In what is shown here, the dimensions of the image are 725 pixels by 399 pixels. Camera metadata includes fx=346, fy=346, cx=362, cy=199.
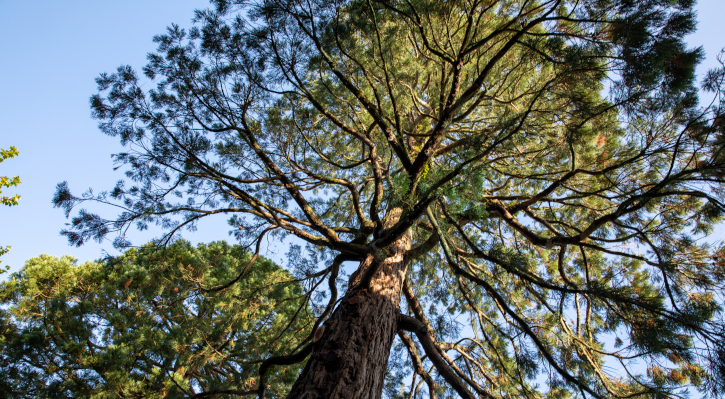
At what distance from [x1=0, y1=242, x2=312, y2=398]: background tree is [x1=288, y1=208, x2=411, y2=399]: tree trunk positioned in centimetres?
120

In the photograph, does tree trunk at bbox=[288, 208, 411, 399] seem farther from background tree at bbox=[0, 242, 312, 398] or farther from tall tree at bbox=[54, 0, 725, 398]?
background tree at bbox=[0, 242, 312, 398]

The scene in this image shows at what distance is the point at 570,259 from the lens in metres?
4.34

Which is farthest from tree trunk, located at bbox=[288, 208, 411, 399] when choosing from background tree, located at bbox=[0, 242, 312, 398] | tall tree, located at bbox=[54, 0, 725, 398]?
background tree, located at bbox=[0, 242, 312, 398]

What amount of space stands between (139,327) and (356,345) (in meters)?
4.27

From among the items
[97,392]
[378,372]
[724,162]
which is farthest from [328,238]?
[97,392]

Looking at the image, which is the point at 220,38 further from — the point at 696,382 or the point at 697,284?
the point at 696,382

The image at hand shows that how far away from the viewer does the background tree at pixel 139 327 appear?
352 cm

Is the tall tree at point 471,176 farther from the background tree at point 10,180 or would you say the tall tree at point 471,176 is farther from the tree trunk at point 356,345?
the background tree at point 10,180

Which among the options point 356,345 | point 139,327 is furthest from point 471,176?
point 139,327

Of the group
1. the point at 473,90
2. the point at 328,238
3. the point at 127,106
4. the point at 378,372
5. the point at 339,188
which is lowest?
the point at 378,372

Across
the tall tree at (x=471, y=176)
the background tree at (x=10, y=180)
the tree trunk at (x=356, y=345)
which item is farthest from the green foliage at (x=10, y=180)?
the tree trunk at (x=356, y=345)

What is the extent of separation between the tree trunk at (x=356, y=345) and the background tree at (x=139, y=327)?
1.20 m

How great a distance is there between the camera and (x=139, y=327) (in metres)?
4.77

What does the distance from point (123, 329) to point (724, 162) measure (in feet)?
21.0
